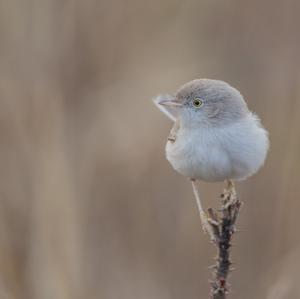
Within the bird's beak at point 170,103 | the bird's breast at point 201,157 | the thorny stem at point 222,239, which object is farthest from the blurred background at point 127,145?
the thorny stem at point 222,239

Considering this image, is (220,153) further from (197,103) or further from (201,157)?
(197,103)

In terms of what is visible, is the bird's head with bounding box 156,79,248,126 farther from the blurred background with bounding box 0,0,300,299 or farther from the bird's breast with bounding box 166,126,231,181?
the blurred background with bounding box 0,0,300,299

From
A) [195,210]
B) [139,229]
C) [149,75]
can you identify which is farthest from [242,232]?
[149,75]

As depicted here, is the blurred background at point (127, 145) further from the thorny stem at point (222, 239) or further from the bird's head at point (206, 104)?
the thorny stem at point (222, 239)

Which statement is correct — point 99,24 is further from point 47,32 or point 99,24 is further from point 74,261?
point 74,261

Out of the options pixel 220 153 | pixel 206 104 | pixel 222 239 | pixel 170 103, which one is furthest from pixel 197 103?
pixel 222 239

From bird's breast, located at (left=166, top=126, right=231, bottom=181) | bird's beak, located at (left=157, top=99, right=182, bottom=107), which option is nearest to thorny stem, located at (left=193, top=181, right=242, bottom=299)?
bird's breast, located at (left=166, top=126, right=231, bottom=181)
